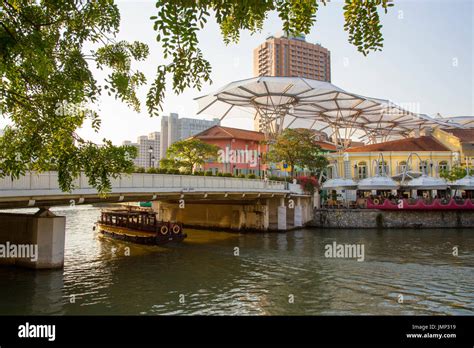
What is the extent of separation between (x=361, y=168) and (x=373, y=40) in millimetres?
56843

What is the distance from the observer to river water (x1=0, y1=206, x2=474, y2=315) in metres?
14.0

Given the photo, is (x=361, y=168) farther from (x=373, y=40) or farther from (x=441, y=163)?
(x=373, y=40)

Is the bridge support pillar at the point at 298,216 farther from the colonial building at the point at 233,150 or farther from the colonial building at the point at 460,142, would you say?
the colonial building at the point at 460,142

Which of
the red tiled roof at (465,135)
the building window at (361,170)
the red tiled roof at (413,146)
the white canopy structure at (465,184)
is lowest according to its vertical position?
the white canopy structure at (465,184)

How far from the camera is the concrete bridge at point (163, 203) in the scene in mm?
17266

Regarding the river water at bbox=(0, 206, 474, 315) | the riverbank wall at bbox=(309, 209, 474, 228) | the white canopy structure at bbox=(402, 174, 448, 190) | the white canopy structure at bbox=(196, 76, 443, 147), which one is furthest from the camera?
the white canopy structure at bbox=(196, 76, 443, 147)

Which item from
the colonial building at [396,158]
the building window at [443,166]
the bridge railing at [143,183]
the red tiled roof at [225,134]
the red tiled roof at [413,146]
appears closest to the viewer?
the bridge railing at [143,183]

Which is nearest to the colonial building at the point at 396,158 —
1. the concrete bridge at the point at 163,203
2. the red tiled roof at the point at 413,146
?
the red tiled roof at the point at 413,146

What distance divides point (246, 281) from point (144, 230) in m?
15.4

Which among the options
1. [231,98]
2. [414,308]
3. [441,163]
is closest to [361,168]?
[441,163]

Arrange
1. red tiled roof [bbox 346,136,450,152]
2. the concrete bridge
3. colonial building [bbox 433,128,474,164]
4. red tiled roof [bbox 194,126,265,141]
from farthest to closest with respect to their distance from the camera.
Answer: red tiled roof [bbox 194,126,265,141]
red tiled roof [bbox 346,136,450,152]
colonial building [bbox 433,128,474,164]
the concrete bridge

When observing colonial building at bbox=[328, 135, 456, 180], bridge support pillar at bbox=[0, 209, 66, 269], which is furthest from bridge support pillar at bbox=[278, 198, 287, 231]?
bridge support pillar at bbox=[0, 209, 66, 269]
